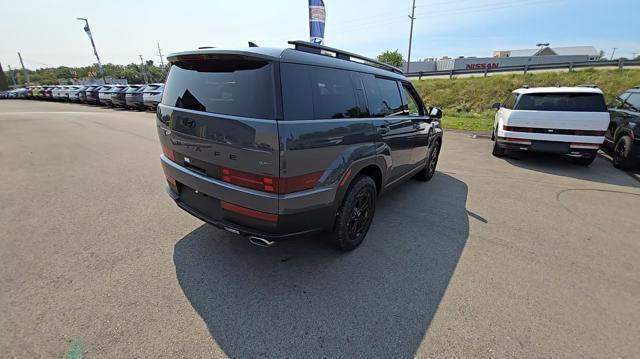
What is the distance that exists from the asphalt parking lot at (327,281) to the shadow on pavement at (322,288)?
12 mm

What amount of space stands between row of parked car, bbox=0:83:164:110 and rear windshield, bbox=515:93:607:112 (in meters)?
10.2

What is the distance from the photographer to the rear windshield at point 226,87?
2205mm

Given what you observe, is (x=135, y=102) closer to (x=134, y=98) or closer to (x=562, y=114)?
(x=134, y=98)

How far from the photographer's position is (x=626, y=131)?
20.1 ft

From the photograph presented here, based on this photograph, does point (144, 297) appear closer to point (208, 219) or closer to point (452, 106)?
point (208, 219)

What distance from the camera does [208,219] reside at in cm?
266

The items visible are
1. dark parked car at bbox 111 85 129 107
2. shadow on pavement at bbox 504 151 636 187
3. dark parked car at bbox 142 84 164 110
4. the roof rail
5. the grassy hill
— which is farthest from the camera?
dark parked car at bbox 111 85 129 107

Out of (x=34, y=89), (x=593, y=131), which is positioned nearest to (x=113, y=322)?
(x=593, y=131)

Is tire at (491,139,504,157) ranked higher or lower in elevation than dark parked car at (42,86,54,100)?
lower

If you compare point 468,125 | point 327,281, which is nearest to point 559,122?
point 468,125

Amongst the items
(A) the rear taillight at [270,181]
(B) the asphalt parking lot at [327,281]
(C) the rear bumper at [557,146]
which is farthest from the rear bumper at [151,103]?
(C) the rear bumper at [557,146]

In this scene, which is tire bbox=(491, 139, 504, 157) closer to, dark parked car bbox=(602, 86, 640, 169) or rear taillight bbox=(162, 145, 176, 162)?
dark parked car bbox=(602, 86, 640, 169)

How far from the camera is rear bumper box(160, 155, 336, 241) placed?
2.29 m

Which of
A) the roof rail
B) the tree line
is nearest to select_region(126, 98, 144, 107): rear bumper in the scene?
the roof rail
